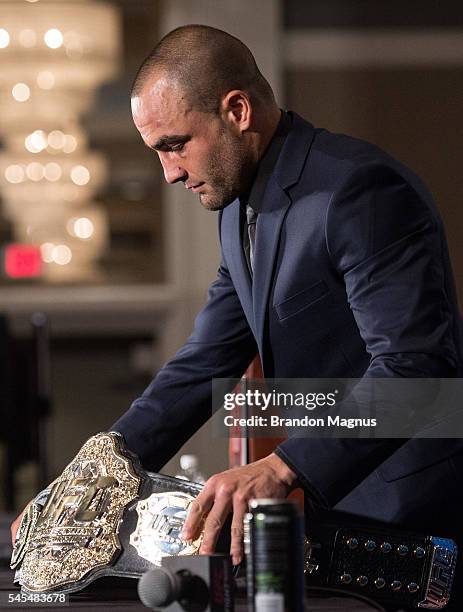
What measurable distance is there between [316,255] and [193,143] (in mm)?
219

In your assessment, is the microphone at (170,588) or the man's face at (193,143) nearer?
the microphone at (170,588)

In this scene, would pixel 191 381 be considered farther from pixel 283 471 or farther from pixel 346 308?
pixel 283 471

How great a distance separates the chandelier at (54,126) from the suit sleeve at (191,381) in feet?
11.1

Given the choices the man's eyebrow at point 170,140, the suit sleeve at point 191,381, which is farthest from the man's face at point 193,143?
the suit sleeve at point 191,381

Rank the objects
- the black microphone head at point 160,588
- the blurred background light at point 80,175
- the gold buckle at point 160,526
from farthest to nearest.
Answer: the blurred background light at point 80,175, the gold buckle at point 160,526, the black microphone head at point 160,588

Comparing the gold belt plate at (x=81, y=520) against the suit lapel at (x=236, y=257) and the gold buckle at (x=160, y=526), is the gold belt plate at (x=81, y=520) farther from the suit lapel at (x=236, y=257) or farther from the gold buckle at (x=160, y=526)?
the suit lapel at (x=236, y=257)

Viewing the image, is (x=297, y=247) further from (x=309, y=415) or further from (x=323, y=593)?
(x=323, y=593)

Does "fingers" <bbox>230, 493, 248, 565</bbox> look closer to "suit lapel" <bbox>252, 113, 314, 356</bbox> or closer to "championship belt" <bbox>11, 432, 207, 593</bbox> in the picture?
"championship belt" <bbox>11, 432, 207, 593</bbox>

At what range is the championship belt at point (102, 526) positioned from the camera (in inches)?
57.8

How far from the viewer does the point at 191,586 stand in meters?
1.21

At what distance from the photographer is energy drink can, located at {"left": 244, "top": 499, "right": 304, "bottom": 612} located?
3.57 feet

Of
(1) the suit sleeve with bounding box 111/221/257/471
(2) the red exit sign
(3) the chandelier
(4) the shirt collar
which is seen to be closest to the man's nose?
(4) the shirt collar

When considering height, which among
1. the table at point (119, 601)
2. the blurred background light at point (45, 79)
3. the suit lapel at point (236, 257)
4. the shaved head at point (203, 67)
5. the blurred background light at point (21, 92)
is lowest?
the table at point (119, 601)

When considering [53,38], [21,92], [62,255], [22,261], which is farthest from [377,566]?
[22,261]
